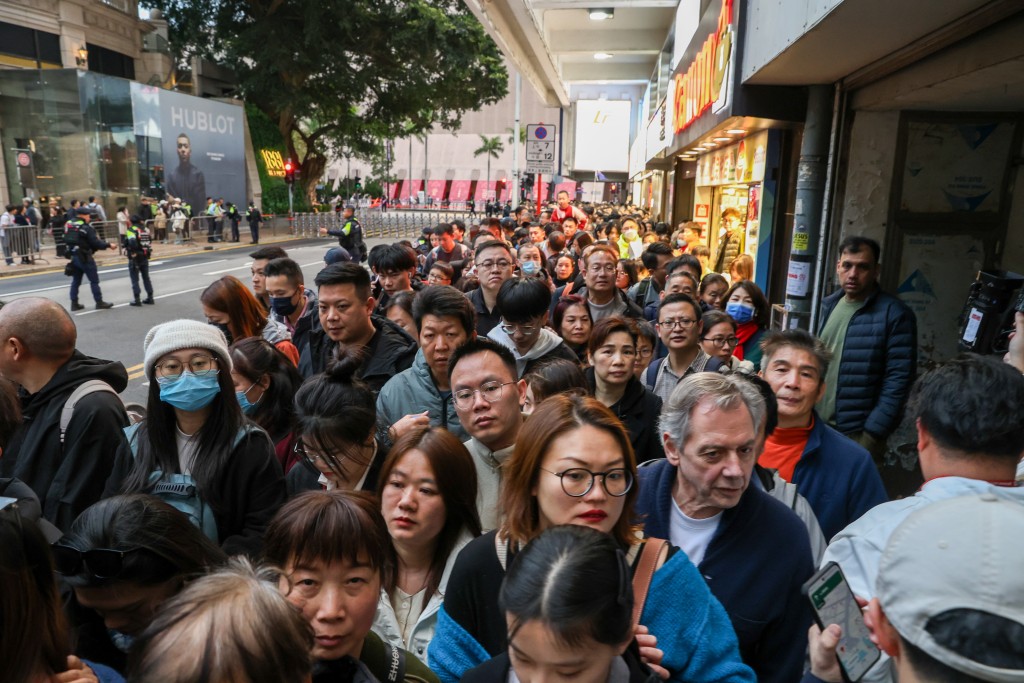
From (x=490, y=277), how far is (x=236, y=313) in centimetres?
202

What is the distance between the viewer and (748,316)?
5512 millimetres

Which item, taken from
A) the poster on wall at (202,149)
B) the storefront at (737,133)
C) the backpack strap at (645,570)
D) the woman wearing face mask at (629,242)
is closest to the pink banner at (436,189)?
the poster on wall at (202,149)

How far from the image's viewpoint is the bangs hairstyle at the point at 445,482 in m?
2.56

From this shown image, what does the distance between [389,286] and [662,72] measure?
17826 mm

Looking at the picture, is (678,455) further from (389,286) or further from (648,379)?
(389,286)

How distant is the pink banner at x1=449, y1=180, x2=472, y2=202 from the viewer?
9081cm

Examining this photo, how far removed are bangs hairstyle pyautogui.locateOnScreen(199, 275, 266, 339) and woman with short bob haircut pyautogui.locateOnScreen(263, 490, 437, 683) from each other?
3.28 m

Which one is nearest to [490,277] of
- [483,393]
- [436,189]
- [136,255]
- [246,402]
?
[246,402]

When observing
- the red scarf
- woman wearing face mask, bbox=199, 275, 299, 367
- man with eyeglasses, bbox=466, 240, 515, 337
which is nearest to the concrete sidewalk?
woman wearing face mask, bbox=199, 275, 299, 367

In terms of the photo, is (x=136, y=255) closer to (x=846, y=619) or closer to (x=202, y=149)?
(x=846, y=619)

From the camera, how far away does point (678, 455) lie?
98.1 inches

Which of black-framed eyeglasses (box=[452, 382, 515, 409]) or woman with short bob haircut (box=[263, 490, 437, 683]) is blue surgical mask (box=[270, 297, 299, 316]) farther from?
woman with short bob haircut (box=[263, 490, 437, 683])

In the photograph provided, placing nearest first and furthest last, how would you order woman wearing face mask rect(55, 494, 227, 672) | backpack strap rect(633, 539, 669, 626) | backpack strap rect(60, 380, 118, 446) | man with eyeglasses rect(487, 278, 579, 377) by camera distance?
1. backpack strap rect(633, 539, 669, 626)
2. woman wearing face mask rect(55, 494, 227, 672)
3. backpack strap rect(60, 380, 118, 446)
4. man with eyeglasses rect(487, 278, 579, 377)

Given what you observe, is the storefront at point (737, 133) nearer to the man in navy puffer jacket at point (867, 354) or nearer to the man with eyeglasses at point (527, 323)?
the man in navy puffer jacket at point (867, 354)
